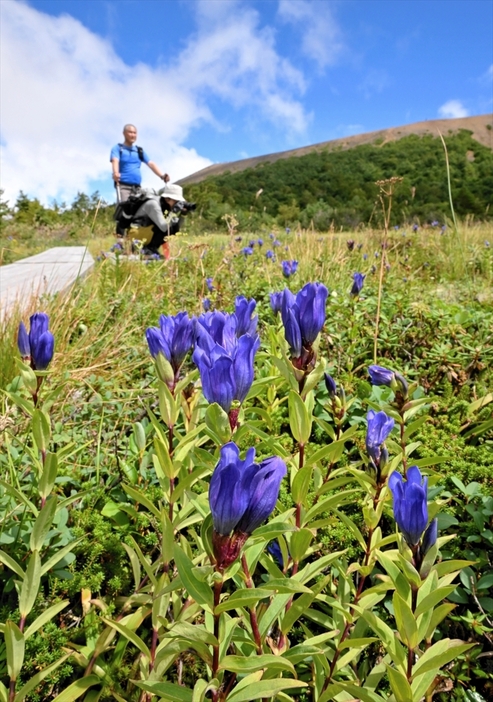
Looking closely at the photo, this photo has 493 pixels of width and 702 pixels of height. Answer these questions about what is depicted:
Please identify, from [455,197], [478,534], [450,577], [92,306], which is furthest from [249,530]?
[455,197]

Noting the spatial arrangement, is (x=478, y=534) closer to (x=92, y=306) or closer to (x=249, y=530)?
(x=249, y=530)

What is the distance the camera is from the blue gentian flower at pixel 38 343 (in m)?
1.25

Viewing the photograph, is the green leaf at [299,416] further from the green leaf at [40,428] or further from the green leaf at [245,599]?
the green leaf at [40,428]

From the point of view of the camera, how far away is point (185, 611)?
0.99 meters

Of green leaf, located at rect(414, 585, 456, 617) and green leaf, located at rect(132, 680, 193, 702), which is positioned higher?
green leaf, located at rect(414, 585, 456, 617)

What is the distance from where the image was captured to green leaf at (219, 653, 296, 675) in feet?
2.34

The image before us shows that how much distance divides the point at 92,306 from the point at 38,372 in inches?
90.7

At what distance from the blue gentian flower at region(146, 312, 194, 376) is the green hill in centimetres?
597

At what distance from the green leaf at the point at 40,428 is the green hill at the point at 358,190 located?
6088 millimetres

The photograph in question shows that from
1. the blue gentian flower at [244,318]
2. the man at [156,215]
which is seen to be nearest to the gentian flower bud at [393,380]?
the blue gentian flower at [244,318]

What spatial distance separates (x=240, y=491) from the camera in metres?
0.64

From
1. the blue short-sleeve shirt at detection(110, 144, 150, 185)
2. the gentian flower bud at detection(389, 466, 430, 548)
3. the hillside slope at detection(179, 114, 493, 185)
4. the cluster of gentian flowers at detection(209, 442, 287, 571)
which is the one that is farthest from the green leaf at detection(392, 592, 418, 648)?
the hillside slope at detection(179, 114, 493, 185)

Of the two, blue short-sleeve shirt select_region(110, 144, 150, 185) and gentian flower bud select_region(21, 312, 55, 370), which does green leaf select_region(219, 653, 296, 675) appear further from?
blue short-sleeve shirt select_region(110, 144, 150, 185)

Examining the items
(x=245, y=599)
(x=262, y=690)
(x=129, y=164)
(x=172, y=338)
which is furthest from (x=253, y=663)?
(x=129, y=164)
